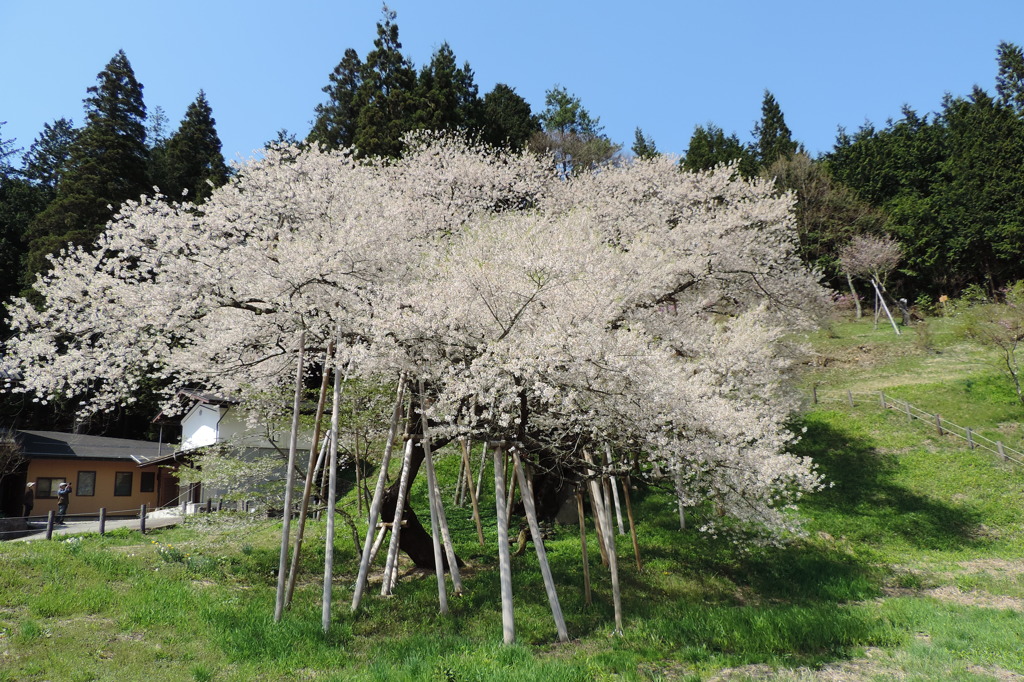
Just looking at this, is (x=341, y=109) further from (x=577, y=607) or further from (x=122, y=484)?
(x=577, y=607)

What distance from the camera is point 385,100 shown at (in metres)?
36.4

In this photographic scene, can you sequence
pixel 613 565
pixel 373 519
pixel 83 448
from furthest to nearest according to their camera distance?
1. pixel 83 448
2. pixel 373 519
3. pixel 613 565

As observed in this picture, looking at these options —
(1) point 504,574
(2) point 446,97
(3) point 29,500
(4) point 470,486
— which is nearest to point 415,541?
(4) point 470,486

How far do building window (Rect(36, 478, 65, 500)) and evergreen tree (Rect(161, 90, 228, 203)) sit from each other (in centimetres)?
1841

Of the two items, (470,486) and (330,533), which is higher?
(470,486)

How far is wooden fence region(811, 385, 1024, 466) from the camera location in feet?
65.3

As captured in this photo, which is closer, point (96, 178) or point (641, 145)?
point (96, 178)

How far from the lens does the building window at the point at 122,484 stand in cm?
2906

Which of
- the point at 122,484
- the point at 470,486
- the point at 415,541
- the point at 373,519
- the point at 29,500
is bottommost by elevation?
the point at 415,541

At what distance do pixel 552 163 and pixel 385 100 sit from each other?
1189 centimetres

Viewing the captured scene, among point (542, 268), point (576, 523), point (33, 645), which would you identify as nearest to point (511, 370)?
point (542, 268)

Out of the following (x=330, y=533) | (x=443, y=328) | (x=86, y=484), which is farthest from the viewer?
(x=86, y=484)

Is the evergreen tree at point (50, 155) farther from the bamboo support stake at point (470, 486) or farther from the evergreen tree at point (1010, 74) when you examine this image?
A: the evergreen tree at point (1010, 74)

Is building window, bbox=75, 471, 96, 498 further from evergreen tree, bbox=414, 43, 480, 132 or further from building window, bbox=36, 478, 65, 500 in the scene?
evergreen tree, bbox=414, 43, 480, 132
